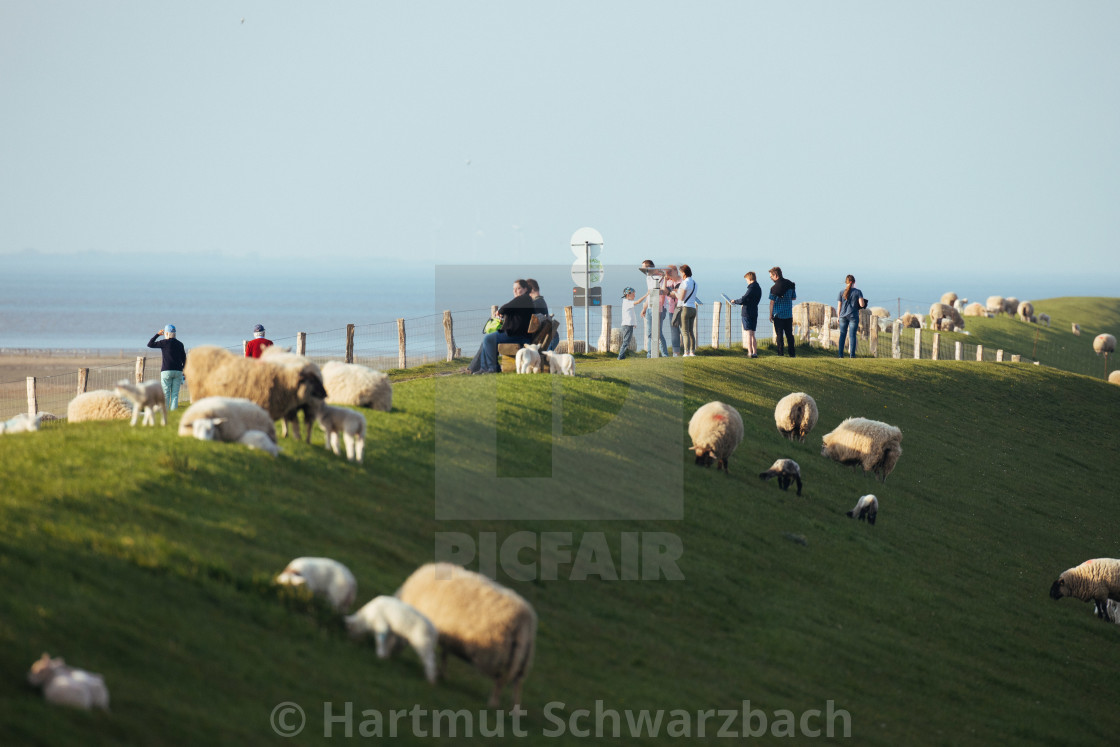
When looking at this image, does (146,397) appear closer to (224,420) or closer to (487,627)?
(224,420)

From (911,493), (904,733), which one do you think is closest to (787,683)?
(904,733)

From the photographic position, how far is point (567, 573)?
45.5ft

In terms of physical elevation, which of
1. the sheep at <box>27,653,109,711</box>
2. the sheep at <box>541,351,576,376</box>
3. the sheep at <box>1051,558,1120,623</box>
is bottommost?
the sheep at <box>1051,558,1120,623</box>

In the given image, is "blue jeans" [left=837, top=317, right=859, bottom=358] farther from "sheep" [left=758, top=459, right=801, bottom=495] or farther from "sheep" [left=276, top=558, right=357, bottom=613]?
"sheep" [left=276, top=558, right=357, bottom=613]

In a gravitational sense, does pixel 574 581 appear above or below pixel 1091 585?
above

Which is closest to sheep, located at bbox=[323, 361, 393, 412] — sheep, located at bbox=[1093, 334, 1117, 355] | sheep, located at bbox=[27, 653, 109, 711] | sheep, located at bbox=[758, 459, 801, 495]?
sheep, located at bbox=[758, 459, 801, 495]

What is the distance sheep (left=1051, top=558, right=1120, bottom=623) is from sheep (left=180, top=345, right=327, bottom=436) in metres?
15.0

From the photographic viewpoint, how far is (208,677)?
805cm

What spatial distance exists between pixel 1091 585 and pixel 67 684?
1952cm

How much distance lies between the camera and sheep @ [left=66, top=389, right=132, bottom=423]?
22.7m

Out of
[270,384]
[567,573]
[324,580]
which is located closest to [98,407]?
[270,384]

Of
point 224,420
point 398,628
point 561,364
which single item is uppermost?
point 224,420

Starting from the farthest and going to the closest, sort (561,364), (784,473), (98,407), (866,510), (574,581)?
(561,364) → (98,407) → (784,473) → (866,510) → (574,581)

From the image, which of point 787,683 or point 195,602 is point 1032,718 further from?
point 195,602
